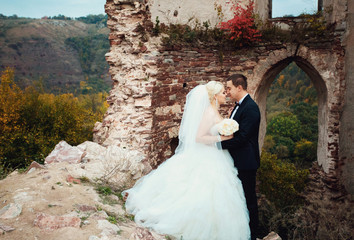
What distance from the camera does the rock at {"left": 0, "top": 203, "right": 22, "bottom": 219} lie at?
9.02 feet

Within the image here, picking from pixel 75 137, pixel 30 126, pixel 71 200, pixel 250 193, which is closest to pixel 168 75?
pixel 250 193

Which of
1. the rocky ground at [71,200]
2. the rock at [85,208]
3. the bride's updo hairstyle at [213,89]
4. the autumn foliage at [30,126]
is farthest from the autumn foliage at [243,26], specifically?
the autumn foliage at [30,126]

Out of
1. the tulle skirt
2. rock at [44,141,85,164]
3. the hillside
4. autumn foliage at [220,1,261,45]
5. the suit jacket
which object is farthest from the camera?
the hillside

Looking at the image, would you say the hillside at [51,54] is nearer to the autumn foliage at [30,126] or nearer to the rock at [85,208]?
the autumn foliage at [30,126]

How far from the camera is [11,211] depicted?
2805 millimetres

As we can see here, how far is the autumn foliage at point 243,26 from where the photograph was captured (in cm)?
717

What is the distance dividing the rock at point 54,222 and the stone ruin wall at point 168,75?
2.38 m

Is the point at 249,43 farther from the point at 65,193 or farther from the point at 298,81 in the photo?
the point at 298,81

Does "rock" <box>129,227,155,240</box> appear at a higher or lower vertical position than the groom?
lower

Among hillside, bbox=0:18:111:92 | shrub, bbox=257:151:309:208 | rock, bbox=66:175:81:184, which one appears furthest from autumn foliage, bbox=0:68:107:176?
hillside, bbox=0:18:111:92

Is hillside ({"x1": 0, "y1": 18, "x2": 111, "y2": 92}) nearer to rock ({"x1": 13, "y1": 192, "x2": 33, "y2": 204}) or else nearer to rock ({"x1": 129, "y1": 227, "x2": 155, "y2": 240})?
rock ({"x1": 13, "y1": 192, "x2": 33, "y2": 204})

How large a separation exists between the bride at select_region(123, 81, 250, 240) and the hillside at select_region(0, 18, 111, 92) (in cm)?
3833

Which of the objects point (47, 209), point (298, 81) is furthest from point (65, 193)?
point (298, 81)

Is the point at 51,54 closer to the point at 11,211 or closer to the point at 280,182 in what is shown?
the point at 280,182
